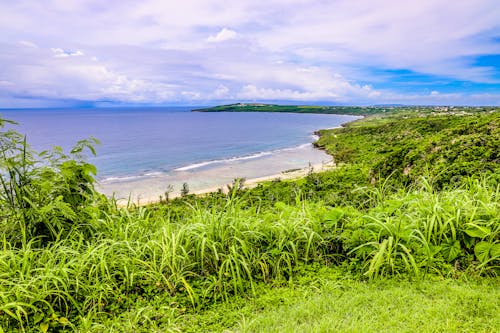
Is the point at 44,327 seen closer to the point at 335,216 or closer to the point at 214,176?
the point at 335,216

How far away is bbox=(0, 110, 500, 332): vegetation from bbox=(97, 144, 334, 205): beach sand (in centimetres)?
1536

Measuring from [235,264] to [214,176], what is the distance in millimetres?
24497

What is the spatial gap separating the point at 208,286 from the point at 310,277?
3.69 ft

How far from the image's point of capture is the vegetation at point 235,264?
2.76 meters

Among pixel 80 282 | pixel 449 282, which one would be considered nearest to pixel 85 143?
pixel 80 282

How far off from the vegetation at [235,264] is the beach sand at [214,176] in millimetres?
15359

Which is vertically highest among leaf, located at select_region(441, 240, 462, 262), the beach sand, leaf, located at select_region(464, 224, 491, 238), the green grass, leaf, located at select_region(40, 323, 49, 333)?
leaf, located at select_region(464, 224, 491, 238)

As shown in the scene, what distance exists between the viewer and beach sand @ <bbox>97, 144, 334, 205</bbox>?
22.6m

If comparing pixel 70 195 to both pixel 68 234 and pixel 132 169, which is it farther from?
pixel 132 169

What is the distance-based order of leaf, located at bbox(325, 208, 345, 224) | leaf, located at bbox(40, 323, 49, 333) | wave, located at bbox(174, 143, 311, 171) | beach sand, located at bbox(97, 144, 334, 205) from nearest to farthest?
1. leaf, located at bbox(40, 323, 49, 333)
2. leaf, located at bbox(325, 208, 345, 224)
3. beach sand, located at bbox(97, 144, 334, 205)
4. wave, located at bbox(174, 143, 311, 171)

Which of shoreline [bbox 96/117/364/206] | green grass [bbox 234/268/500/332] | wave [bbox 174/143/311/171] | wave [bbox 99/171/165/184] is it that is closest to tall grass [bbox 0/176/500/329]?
green grass [bbox 234/268/500/332]

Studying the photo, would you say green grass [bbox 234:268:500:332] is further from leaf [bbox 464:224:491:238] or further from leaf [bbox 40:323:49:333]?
leaf [bbox 40:323:49:333]

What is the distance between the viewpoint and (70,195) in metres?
3.91

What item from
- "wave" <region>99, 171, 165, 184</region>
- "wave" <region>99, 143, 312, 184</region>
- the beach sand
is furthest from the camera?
"wave" <region>99, 143, 312, 184</region>
